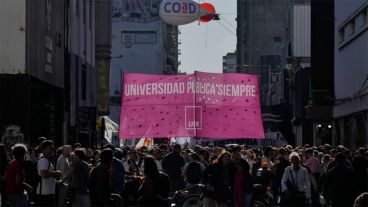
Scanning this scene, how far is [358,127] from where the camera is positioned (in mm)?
33656

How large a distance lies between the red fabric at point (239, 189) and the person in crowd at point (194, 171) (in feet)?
9.36

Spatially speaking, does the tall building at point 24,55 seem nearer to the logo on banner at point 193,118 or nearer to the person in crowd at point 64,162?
the logo on banner at point 193,118

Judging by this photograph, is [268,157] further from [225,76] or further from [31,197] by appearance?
[31,197]

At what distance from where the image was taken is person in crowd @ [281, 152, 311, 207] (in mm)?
16750

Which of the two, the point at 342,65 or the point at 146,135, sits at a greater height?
the point at 342,65

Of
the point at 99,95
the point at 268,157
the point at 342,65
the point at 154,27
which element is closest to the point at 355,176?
the point at 268,157

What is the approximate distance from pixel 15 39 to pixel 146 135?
603cm

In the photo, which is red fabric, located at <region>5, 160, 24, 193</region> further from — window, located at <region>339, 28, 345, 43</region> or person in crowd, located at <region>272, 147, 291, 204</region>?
window, located at <region>339, 28, 345, 43</region>

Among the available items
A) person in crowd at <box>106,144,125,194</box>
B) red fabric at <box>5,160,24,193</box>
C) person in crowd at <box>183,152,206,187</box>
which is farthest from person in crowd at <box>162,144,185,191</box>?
red fabric at <box>5,160,24,193</box>

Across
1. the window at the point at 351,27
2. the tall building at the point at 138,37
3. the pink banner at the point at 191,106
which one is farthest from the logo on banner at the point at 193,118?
the tall building at the point at 138,37

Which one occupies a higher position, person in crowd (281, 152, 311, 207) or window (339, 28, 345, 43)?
window (339, 28, 345, 43)

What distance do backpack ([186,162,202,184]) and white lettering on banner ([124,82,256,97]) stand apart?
453cm

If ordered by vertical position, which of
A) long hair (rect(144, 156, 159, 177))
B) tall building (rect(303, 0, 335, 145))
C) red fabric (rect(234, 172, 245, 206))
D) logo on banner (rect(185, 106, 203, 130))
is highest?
tall building (rect(303, 0, 335, 145))

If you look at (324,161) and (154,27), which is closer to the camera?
(324,161)
